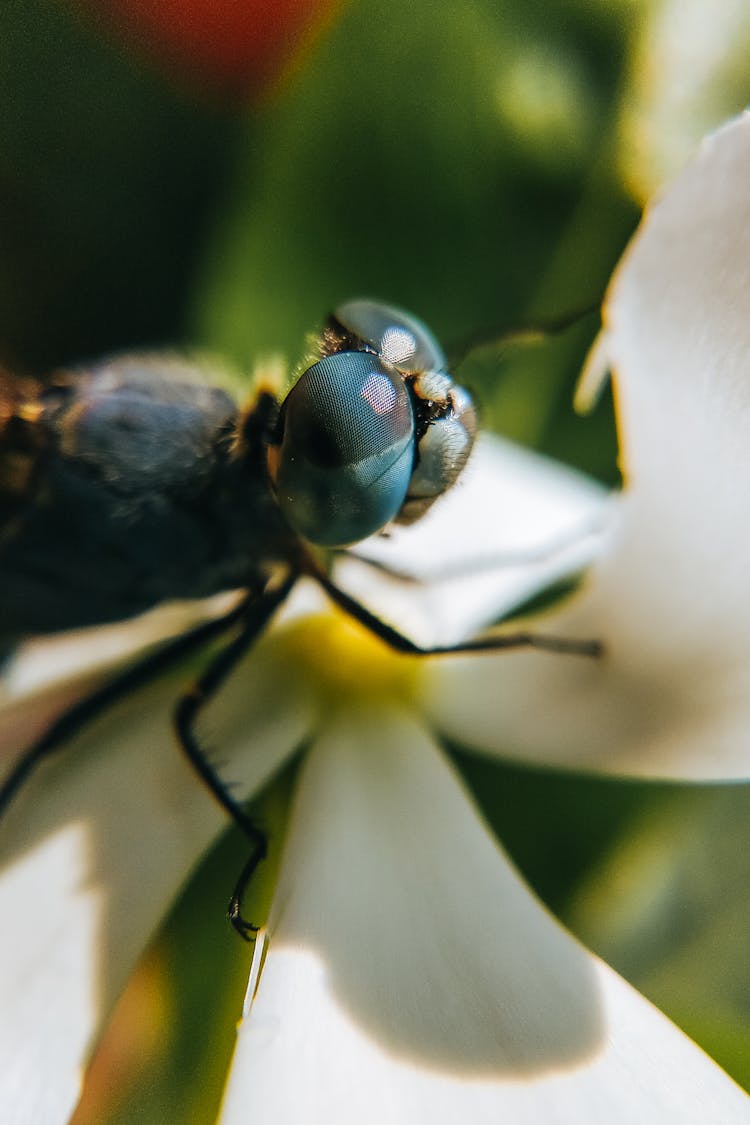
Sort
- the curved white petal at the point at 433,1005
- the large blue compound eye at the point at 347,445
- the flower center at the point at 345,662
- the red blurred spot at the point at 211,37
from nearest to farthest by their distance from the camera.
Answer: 1. the curved white petal at the point at 433,1005
2. the large blue compound eye at the point at 347,445
3. the flower center at the point at 345,662
4. the red blurred spot at the point at 211,37

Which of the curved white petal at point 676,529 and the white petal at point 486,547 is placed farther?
the white petal at point 486,547

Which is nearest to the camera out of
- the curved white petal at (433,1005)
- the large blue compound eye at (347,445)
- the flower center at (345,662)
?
the curved white petal at (433,1005)

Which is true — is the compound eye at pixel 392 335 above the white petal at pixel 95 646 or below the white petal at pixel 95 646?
above

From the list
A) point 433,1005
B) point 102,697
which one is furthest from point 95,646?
point 433,1005

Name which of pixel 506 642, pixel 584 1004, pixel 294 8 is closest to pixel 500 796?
pixel 506 642

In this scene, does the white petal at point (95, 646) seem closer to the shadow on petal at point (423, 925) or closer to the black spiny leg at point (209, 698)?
the black spiny leg at point (209, 698)

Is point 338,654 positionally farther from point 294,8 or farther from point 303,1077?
point 294,8

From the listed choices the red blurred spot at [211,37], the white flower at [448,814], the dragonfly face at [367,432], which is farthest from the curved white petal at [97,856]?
the red blurred spot at [211,37]

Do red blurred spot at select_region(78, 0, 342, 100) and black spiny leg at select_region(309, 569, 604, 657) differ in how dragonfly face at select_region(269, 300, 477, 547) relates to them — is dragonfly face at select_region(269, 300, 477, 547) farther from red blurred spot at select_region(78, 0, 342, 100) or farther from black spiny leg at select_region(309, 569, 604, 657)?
red blurred spot at select_region(78, 0, 342, 100)
